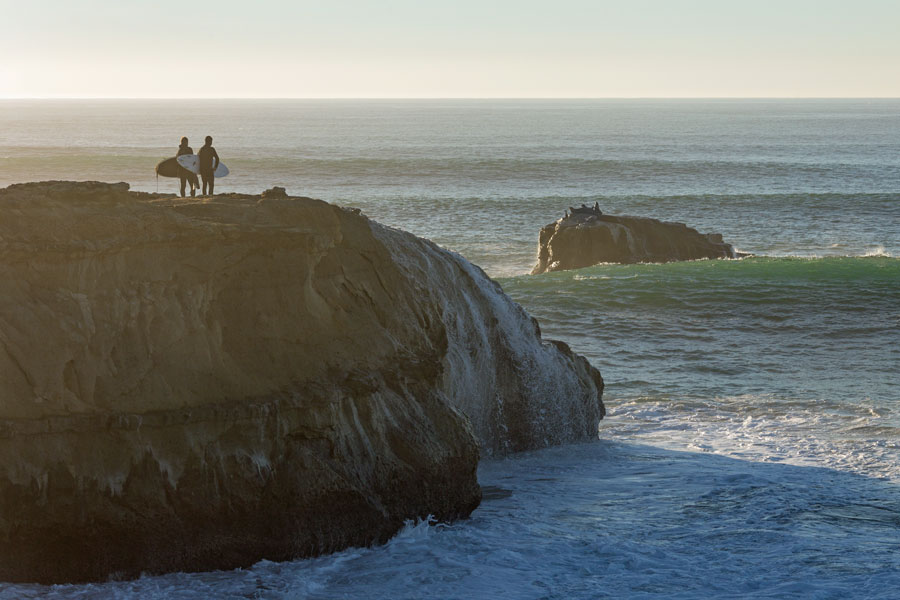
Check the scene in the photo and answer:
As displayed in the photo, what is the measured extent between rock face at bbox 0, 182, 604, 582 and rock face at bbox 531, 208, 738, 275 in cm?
2067

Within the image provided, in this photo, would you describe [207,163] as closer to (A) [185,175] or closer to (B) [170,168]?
(A) [185,175]

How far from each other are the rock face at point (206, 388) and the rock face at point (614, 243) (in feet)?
67.8

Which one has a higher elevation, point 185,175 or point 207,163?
point 207,163

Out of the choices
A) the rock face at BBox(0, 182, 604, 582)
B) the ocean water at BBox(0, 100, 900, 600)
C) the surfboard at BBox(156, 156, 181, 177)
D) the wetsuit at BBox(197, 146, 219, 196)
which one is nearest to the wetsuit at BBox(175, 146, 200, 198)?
the surfboard at BBox(156, 156, 181, 177)

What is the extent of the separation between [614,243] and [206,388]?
23767 millimetres

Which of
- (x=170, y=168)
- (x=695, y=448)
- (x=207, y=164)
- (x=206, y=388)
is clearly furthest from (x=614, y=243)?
(x=206, y=388)

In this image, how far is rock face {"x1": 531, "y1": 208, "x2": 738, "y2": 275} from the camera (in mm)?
32562

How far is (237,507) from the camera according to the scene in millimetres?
9938

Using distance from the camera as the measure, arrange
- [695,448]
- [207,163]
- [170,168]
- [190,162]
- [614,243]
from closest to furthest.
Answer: [695,448] → [207,163] → [190,162] → [170,168] → [614,243]

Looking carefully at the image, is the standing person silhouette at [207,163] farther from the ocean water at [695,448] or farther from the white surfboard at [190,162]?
the ocean water at [695,448]

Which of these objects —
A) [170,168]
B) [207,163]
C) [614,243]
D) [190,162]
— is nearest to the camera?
[207,163]

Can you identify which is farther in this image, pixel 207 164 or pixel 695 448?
pixel 207 164

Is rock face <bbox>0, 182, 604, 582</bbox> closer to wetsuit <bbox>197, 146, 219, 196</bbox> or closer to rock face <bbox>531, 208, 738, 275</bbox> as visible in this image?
wetsuit <bbox>197, 146, 219, 196</bbox>

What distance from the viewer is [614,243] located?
32.9 m
